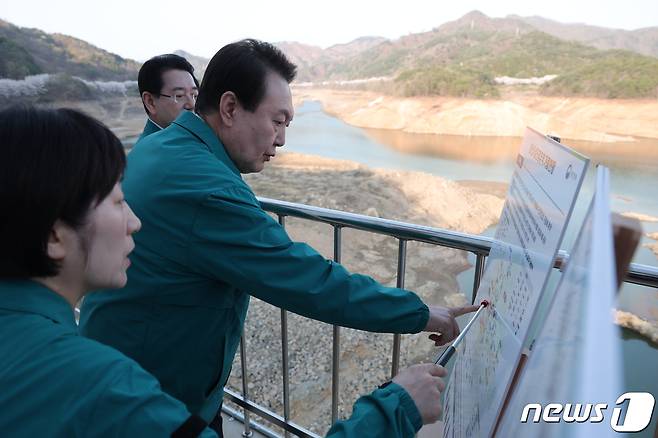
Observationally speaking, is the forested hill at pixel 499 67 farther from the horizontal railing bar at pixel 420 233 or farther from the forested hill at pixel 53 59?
the horizontal railing bar at pixel 420 233

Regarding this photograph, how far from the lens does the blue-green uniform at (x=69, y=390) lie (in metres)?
0.56

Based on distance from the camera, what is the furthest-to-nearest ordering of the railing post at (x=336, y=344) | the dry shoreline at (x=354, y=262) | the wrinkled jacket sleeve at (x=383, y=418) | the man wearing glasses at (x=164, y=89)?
the dry shoreline at (x=354, y=262), the man wearing glasses at (x=164, y=89), the railing post at (x=336, y=344), the wrinkled jacket sleeve at (x=383, y=418)

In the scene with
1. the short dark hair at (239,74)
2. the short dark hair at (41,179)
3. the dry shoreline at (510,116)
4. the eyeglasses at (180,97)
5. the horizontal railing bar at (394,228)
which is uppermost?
the short dark hair at (239,74)

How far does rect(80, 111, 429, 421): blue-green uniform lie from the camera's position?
1.00 metres

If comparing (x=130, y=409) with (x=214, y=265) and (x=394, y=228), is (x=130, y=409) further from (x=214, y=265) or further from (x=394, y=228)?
(x=394, y=228)

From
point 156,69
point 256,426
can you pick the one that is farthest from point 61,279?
point 156,69

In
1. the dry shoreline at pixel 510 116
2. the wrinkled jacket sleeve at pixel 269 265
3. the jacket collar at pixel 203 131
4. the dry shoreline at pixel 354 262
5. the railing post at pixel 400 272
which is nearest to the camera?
the wrinkled jacket sleeve at pixel 269 265

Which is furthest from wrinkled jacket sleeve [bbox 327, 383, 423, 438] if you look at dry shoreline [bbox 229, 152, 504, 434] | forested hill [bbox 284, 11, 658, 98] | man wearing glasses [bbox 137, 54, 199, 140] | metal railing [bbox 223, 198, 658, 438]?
forested hill [bbox 284, 11, 658, 98]

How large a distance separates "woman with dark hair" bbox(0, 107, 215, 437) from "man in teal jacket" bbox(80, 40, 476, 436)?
25 cm

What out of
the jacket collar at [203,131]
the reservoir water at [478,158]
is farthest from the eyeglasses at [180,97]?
the reservoir water at [478,158]

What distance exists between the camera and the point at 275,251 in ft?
3.27

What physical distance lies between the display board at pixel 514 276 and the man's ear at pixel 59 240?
732 mm

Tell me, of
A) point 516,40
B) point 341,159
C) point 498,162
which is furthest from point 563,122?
point 516,40

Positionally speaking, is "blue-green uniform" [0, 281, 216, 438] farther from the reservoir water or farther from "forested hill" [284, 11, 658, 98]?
"forested hill" [284, 11, 658, 98]
